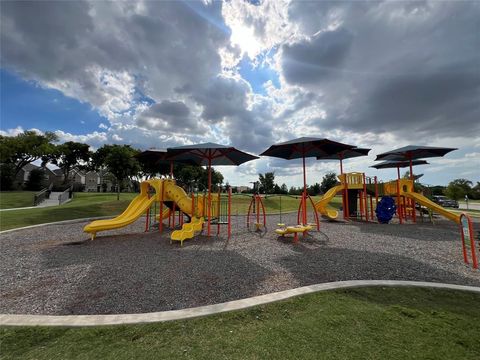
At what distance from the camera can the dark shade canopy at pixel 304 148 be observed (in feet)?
30.5

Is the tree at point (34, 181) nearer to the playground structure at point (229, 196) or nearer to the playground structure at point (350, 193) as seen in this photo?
the playground structure at point (229, 196)

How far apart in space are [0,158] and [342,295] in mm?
54880

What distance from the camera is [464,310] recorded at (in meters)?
3.41

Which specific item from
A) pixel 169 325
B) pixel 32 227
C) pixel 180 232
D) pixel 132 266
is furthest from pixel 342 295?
pixel 32 227

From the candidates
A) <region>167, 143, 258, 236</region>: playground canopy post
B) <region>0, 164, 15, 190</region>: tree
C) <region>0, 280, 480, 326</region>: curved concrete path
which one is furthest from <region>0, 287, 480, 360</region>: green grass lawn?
<region>0, 164, 15, 190</region>: tree

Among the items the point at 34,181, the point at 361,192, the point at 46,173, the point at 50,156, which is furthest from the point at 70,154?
the point at 361,192

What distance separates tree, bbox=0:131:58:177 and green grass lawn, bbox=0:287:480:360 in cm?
5155

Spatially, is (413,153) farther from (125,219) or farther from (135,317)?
(135,317)

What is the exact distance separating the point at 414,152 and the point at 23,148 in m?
55.9

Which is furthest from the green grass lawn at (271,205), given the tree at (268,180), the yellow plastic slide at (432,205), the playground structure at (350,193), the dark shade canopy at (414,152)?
the tree at (268,180)

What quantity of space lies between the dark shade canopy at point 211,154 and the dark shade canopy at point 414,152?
9883mm

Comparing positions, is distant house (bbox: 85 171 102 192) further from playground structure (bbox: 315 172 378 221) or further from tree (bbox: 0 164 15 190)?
playground structure (bbox: 315 172 378 221)

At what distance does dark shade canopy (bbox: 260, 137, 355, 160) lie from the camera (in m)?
9.30

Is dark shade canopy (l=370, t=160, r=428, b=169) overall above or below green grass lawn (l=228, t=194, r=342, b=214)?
above
